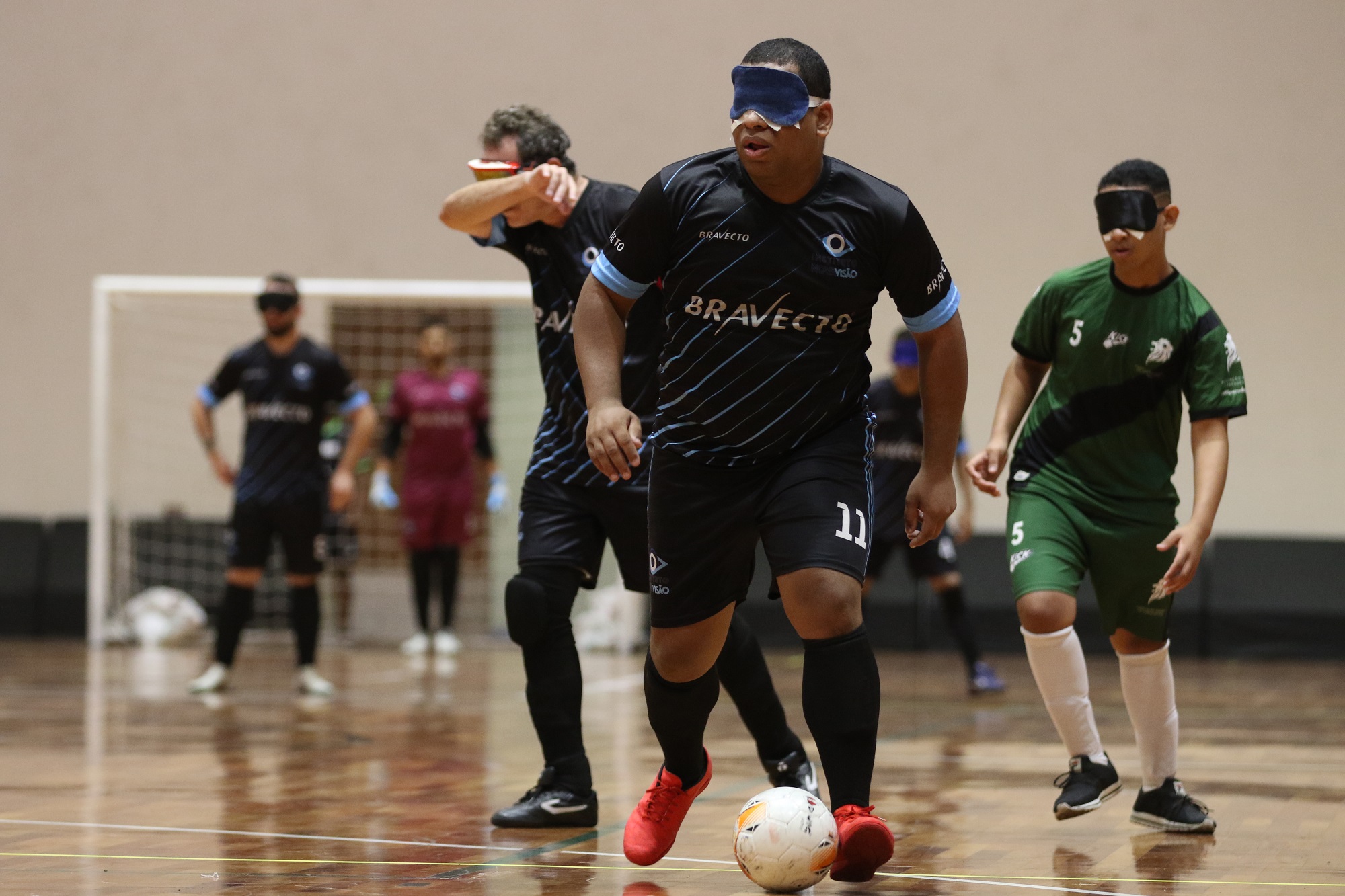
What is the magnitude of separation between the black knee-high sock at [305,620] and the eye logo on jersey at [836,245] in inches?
228

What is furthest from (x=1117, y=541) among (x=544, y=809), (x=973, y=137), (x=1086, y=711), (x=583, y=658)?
(x=973, y=137)

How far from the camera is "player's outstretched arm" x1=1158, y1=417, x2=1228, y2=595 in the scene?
3.97m

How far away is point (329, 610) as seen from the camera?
41.3 ft

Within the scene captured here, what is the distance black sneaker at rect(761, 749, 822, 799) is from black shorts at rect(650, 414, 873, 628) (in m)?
1.23

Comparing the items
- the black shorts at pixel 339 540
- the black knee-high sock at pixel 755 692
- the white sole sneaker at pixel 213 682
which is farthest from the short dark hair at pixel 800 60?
the black shorts at pixel 339 540

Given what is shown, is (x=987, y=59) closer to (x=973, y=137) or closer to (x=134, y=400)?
(x=973, y=137)

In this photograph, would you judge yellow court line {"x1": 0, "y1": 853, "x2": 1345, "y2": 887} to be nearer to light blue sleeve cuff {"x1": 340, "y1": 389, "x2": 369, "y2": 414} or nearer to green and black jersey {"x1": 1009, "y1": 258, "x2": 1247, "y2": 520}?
green and black jersey {"x1": 1009, "y1": 258, "x2": 1247, "y2": 520}

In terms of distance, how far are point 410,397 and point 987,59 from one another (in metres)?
5.29

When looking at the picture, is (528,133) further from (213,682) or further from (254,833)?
(213,682)

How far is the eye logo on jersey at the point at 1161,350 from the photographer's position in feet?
14.1

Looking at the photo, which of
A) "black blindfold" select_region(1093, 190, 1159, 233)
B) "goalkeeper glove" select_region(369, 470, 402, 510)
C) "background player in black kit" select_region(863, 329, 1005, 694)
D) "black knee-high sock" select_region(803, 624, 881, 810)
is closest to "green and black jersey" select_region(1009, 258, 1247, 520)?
"black blindfold" select_region(1093, 190, 1159, 233)

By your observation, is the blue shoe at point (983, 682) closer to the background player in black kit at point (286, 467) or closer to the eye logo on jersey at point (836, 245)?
the background player in black kit at point (286, 467)

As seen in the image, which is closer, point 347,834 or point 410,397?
point 347,834

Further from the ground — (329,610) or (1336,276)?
(1336,276)
